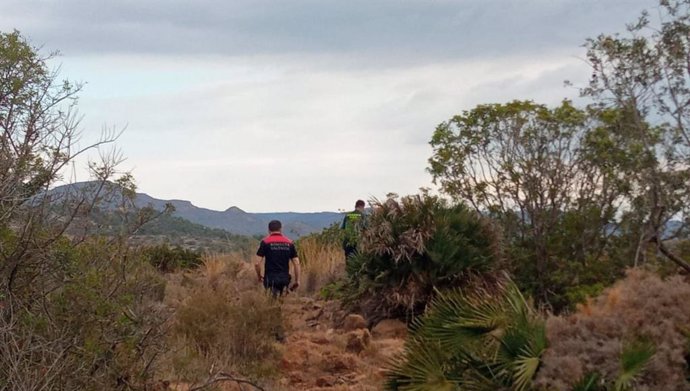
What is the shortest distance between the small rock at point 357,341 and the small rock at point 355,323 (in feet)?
3.73

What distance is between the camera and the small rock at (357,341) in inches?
500

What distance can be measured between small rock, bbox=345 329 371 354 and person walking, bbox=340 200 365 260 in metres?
2.22

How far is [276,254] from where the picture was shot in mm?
14820

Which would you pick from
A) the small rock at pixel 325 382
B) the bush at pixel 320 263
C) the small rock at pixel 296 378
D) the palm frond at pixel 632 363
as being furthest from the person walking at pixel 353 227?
the palm frond at pixel 632 363

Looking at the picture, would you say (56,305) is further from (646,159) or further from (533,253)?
(646,159)

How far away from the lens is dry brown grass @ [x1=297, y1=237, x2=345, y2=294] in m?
20.0

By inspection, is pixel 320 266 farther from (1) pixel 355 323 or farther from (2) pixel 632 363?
(2) pixel 632 363

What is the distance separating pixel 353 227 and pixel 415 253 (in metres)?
2.24

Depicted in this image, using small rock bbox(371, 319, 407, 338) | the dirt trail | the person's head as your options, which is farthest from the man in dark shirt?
the person's head

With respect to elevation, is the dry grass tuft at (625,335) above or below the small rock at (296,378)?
above

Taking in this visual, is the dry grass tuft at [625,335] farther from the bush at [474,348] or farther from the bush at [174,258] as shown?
the bush at [174,258]

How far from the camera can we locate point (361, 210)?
16469 mm

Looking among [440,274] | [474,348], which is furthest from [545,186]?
[474,348]

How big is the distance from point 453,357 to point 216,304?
579cm
